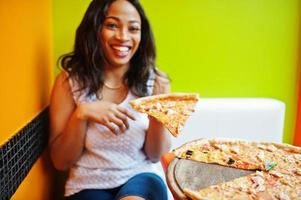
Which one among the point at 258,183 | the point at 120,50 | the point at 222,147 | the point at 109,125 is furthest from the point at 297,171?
the point at 120,50

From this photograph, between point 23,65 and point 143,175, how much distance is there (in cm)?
63

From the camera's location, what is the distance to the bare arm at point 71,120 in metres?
1.12

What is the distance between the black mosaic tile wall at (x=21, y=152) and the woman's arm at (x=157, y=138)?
17.8 inches

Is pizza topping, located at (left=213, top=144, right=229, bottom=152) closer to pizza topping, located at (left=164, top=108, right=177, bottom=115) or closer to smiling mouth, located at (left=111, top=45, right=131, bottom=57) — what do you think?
pizza topping, located at (left=164, top=108, right=177, bottom=115)

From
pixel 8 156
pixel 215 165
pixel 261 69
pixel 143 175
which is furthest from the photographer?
pixel 261 69

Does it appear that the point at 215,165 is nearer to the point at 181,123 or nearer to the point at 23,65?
the point at 181,123

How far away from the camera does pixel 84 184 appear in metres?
1.20

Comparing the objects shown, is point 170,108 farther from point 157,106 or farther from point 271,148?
point 271,148

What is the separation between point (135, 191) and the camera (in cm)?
111

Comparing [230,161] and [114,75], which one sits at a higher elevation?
[114,75]

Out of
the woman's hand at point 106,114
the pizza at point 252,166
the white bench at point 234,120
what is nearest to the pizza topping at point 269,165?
the pizza at point 252,166

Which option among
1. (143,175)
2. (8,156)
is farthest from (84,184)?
(8,156)

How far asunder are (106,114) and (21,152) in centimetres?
32

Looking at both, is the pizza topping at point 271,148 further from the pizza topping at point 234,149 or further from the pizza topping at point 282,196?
the pizza topping at point 282,196
